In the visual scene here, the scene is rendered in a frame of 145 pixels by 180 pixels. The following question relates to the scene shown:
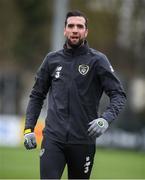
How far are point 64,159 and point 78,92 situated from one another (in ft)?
2.25

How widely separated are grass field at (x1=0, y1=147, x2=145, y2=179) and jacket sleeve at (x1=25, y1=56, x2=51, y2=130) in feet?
29.6

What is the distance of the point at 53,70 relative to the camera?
9180 mm

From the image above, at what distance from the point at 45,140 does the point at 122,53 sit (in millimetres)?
41724

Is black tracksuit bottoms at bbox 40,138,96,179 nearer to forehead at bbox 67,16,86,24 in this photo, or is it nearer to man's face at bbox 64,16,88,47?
man's face at bbox 64,16,88,47

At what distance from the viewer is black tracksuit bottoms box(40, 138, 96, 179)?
8930 mm

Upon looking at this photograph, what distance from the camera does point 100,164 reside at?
24.3 metres

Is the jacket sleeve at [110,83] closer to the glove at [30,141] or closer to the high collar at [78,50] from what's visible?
the high collar at [78,50]

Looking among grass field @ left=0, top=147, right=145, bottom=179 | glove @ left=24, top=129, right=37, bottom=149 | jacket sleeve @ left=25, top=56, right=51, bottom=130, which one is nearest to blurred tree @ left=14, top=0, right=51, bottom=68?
grass field @ left=0, top=147, right=145, bottom=179

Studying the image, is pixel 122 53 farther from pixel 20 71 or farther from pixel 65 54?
pixel 65 54

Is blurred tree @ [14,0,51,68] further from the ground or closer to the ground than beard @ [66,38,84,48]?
closer to the ground

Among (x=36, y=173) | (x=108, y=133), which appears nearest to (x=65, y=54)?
(x=36, y=173)

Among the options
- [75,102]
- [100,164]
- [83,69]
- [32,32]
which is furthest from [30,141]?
[32,32]

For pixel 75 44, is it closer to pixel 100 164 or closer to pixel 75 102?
pixel 75 102

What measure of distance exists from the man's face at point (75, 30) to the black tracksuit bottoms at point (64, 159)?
1.03 meters
